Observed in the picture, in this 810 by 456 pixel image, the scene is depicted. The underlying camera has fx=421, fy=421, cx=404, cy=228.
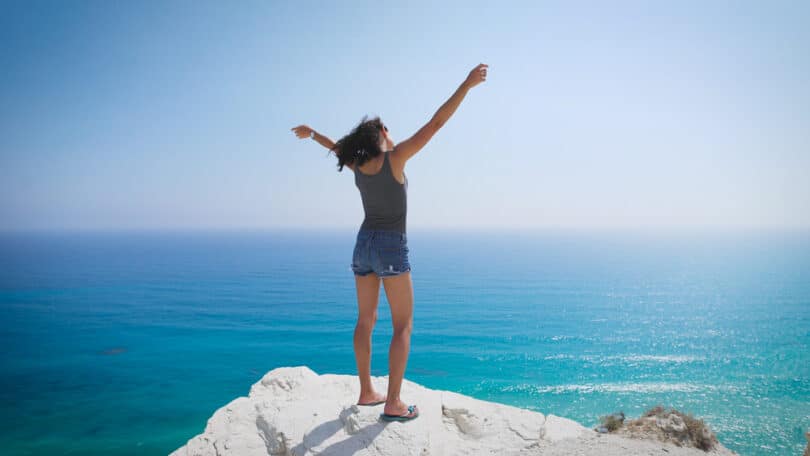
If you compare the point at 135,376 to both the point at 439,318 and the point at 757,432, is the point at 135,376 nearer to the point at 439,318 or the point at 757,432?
the point at 439,318

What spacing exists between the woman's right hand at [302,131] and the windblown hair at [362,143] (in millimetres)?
838

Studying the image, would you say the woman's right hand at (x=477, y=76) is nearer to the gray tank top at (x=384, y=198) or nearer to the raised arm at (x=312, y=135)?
the gray tank top at (x=384, y=198)

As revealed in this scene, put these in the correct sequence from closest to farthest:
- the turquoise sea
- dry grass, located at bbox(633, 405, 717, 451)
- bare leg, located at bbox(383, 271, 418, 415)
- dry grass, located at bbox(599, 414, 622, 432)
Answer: bare leg, located at bbox(383, 271, 418, 415)
dry grass, located at bbox(633, 405, 717, 451)
dry grass, located at bbox(599, 414, 622, 432)
the turquoise sea

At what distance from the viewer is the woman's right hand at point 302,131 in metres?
4.36

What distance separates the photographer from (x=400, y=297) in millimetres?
3604

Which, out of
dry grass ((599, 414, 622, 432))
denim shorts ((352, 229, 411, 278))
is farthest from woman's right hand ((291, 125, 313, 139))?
dry grass ((599, 414, 622, 432))

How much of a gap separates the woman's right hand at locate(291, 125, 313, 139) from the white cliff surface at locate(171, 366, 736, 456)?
9.01 feet

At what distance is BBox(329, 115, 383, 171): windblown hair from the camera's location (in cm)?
353

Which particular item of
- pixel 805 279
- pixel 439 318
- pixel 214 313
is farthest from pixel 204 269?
pixel 805 279

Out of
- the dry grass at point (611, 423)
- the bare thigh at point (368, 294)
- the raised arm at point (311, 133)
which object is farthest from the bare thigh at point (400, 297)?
the dry grass at point (611, 423)

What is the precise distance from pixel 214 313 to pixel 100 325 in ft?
21.2

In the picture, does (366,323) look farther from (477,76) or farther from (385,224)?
(477,76)

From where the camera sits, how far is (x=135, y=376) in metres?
16.6

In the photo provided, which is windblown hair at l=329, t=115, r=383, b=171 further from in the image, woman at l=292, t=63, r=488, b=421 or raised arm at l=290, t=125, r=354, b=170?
raised arm at l=290, t=125, r=354, b=170
